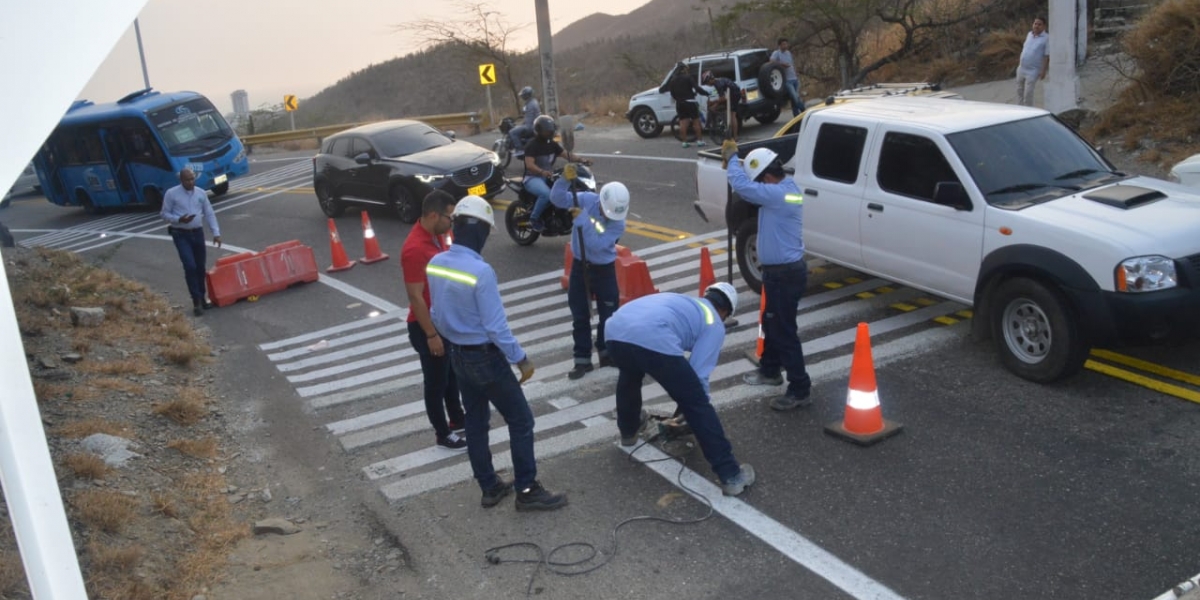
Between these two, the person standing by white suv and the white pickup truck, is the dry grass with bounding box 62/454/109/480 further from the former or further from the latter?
the person standing by white suv

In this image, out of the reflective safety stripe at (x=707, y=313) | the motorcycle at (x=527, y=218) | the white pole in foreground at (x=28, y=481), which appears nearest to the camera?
the white pole in foreground at (x=28, y=481)

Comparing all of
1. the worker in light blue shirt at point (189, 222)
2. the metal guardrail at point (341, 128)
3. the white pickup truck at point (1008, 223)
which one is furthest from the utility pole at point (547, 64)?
the white pickup truck at point (1008, 223)

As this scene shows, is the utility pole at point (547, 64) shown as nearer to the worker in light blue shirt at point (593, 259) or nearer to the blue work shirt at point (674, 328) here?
the worker in light blue shirt at point (593, 259)

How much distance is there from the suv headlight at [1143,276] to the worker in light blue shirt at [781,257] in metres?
2.13

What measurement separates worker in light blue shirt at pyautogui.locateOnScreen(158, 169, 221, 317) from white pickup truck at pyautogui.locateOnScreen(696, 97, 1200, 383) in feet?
22.7

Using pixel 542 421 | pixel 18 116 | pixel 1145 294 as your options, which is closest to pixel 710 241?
pixel 542 421

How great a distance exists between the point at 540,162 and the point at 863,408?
7.16 m

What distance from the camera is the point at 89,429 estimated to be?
24.4 feet

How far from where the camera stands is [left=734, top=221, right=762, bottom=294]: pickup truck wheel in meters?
10.2

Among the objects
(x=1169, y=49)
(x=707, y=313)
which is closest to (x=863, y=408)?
(x=707, y=313)

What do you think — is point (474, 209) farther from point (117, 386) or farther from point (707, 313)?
point (117, 386)

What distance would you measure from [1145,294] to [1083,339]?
20.5 inches

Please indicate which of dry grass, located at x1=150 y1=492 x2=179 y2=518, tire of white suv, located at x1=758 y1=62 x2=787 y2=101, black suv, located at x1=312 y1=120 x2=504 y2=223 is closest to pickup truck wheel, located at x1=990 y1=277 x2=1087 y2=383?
dry grass, located at x1=150 y1=492 x2=179 y2=518

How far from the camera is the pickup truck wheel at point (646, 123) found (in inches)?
915
